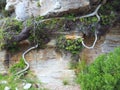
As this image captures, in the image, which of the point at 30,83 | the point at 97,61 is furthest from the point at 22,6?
the point at 97,61

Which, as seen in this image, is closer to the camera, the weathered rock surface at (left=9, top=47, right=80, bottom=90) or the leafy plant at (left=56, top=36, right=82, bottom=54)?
the weathered rock surface at (left=9, top=47, right=80, bottom=90)

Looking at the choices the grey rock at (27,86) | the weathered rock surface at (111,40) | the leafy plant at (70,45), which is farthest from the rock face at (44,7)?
the grey rock at (27,86)

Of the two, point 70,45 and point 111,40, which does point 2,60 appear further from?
point 111,40

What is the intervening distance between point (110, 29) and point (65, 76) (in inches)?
Result: 42.7

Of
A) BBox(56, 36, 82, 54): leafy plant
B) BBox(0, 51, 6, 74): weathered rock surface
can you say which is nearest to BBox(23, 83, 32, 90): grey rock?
BBox(0, 51, 6, 74): weathered rock surface

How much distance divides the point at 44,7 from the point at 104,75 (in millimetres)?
2091

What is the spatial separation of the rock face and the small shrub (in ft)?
4.77

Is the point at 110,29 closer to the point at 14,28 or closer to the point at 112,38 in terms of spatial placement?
the point at 112,38

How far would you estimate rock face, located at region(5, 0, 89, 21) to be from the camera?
21.1 ft

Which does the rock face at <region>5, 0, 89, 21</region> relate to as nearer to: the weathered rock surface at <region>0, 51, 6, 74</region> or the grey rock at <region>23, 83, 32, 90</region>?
the weathered rock surface at <region>0, 51, 6, 74</region>

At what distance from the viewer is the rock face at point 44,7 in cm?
643

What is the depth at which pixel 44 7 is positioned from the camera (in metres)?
6.67

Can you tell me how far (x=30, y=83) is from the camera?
6.16m

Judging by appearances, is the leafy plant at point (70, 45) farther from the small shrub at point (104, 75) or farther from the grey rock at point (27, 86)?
the small shrub at point (104, 75)
